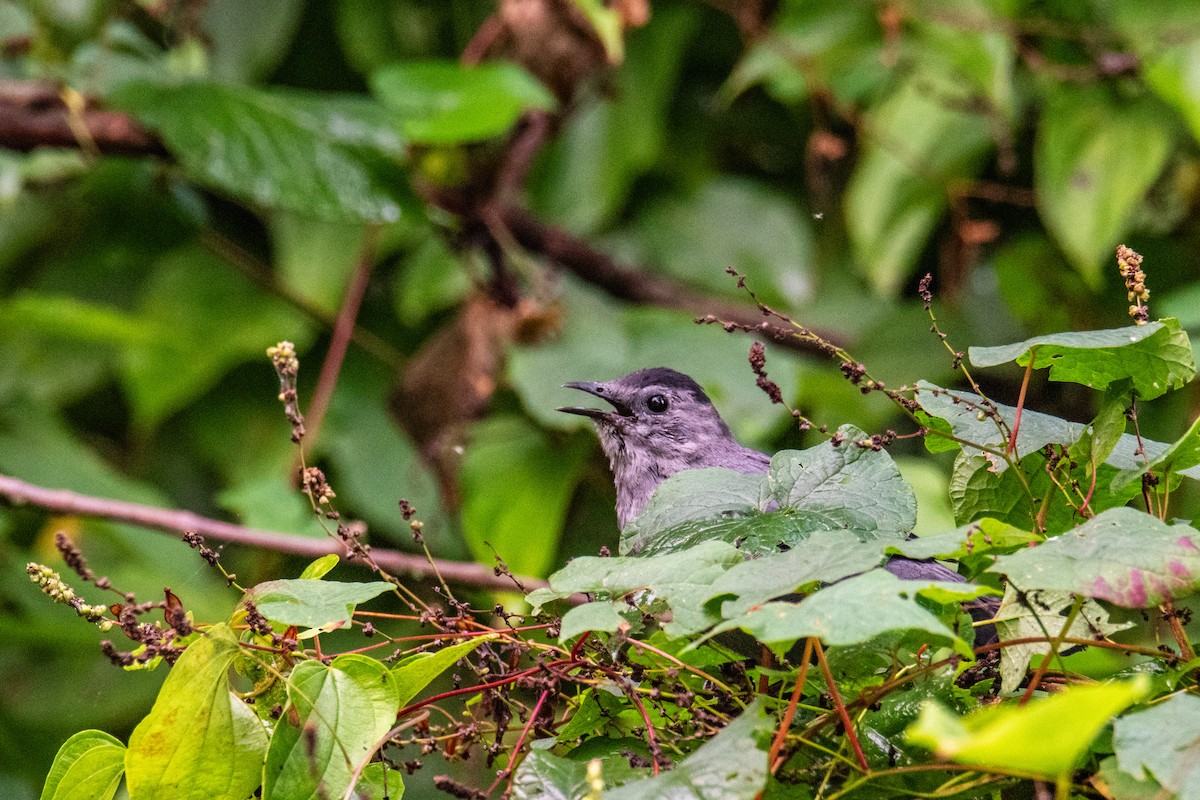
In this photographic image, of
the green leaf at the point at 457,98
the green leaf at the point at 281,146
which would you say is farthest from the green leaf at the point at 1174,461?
the green leaf at the point at 281,146

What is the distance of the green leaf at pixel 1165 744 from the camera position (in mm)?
1062

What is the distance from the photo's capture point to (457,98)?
175 inches

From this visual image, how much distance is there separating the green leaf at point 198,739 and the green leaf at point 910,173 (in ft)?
13.5

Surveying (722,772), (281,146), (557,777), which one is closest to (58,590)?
(557,777)

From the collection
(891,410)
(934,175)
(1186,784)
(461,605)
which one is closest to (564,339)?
(891,410)

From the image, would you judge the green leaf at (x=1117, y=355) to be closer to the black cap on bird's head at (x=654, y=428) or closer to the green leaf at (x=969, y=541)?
the green leaf at (x=969, y=541)

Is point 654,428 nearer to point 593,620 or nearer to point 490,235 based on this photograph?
point 490,235

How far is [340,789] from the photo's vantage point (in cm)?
137

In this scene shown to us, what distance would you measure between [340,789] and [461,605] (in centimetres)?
25

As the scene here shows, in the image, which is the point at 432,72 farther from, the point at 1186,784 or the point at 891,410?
the point at 1186,784

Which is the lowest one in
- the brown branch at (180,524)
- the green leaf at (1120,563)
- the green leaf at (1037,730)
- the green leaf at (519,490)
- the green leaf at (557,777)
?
the green leaf at (519,490)

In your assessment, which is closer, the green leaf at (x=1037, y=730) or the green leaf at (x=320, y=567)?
the green leaf at (x=1037, y=730)

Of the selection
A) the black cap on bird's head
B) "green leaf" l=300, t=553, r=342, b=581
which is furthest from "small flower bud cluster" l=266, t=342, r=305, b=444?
the black cap on bird's head

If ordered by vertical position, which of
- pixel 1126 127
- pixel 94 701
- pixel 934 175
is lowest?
pixel 94 701
